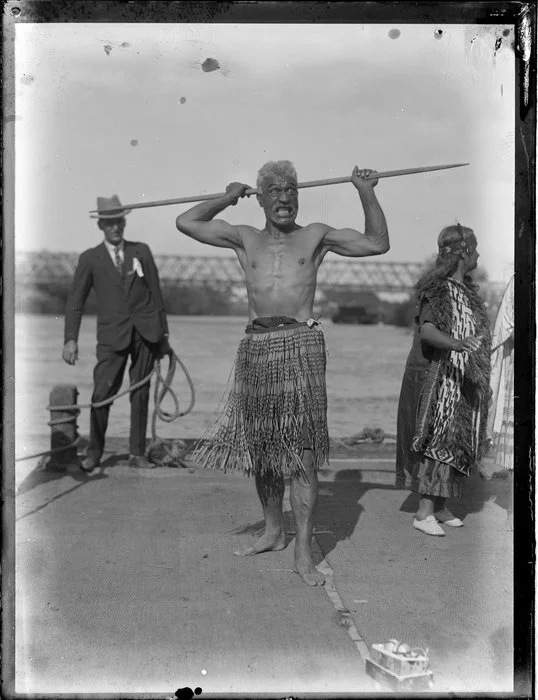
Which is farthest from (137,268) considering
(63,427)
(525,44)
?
(525,44)

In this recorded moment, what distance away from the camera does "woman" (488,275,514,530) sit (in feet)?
18.9

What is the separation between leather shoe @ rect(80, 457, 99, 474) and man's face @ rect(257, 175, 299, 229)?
3.00m

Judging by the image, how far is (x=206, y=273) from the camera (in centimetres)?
1412

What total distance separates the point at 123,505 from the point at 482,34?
11.7ft

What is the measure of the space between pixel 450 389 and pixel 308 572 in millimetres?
1576

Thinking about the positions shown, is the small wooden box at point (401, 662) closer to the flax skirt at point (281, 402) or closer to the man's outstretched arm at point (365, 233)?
the flax skirt at point (281, 402)

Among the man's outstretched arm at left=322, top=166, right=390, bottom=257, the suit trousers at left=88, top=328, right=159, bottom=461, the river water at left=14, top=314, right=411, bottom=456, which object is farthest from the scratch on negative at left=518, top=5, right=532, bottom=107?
the suit trousers at left=88, top=328, right=159, bottom=461

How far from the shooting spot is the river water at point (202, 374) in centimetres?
787

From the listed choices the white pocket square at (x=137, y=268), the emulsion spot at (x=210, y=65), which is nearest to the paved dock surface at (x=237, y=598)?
the white pocket square at (x=137, y=268)

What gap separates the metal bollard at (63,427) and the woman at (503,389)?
118 inches

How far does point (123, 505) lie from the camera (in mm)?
6117

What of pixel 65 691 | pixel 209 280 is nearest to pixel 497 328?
pixel 65 691

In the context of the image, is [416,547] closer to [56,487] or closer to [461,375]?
[461,375]

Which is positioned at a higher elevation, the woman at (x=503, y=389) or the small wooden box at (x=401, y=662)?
the woman at (x=503, y=389)
